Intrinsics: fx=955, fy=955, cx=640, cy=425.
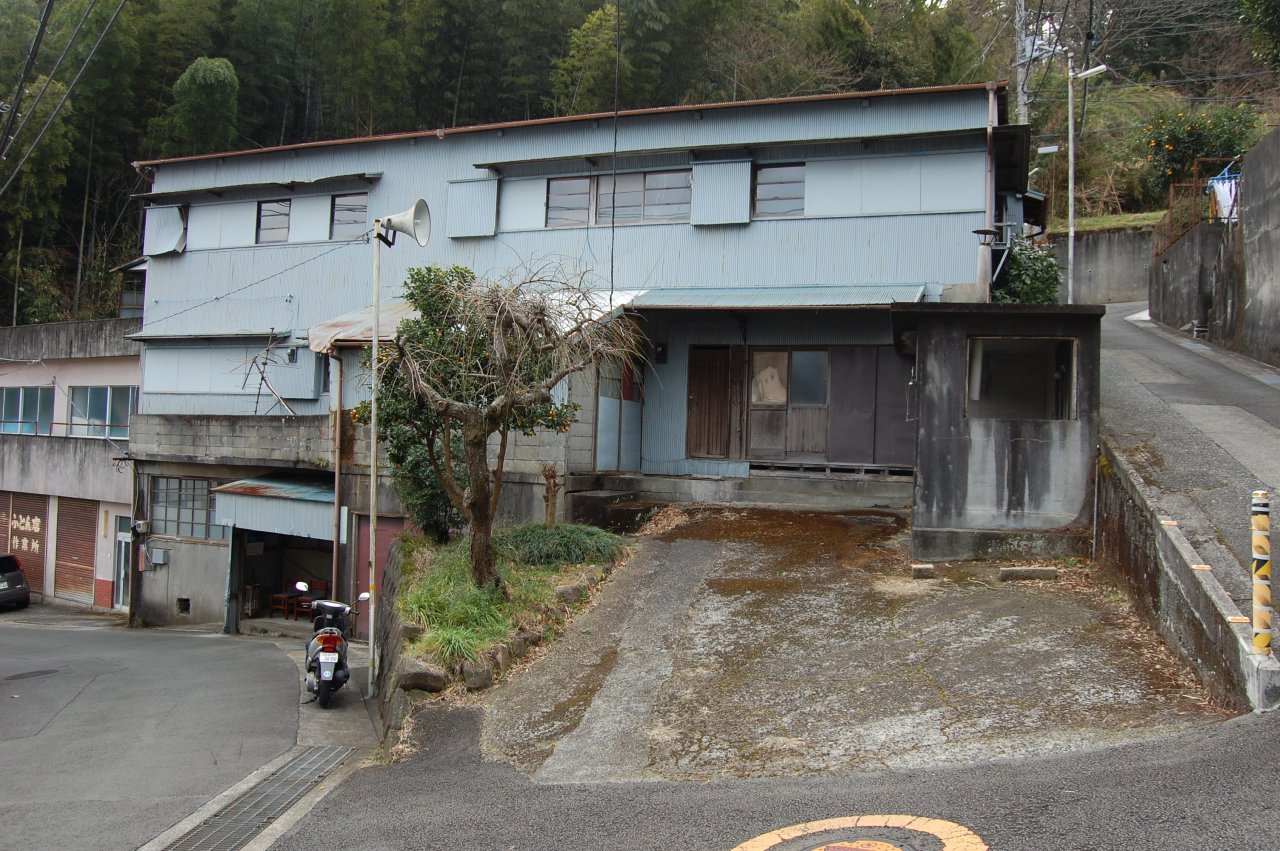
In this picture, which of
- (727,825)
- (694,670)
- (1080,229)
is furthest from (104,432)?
(1080,229)

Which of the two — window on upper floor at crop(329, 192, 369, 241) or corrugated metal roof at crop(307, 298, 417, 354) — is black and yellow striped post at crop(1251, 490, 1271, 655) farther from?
window on upper floor at crop(329, 192, 369, 241)

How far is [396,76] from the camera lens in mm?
25203

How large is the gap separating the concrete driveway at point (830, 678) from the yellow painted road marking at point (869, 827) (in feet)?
2.91

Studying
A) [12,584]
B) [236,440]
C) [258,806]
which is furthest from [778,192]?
[12,584]

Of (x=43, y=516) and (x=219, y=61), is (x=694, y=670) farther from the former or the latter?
(x=43, y=516)

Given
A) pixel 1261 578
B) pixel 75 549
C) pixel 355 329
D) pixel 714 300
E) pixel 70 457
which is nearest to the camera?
pixel 1261 578

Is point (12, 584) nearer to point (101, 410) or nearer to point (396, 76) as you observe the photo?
point (101, 410)

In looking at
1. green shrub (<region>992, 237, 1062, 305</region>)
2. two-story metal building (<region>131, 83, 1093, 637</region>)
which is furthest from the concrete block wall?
green shrub (<region>992, 237, 1062, 305</region>)

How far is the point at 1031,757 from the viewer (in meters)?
5.65

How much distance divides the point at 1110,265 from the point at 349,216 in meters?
22.2

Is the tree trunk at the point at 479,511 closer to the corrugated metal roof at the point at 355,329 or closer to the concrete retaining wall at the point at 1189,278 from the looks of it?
the corrugated metal roof at the point at 355,329

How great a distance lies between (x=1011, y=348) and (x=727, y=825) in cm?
984

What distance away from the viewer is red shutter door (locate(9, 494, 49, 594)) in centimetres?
2608

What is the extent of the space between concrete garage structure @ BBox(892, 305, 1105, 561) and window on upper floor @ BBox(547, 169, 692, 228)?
23.3 ft
